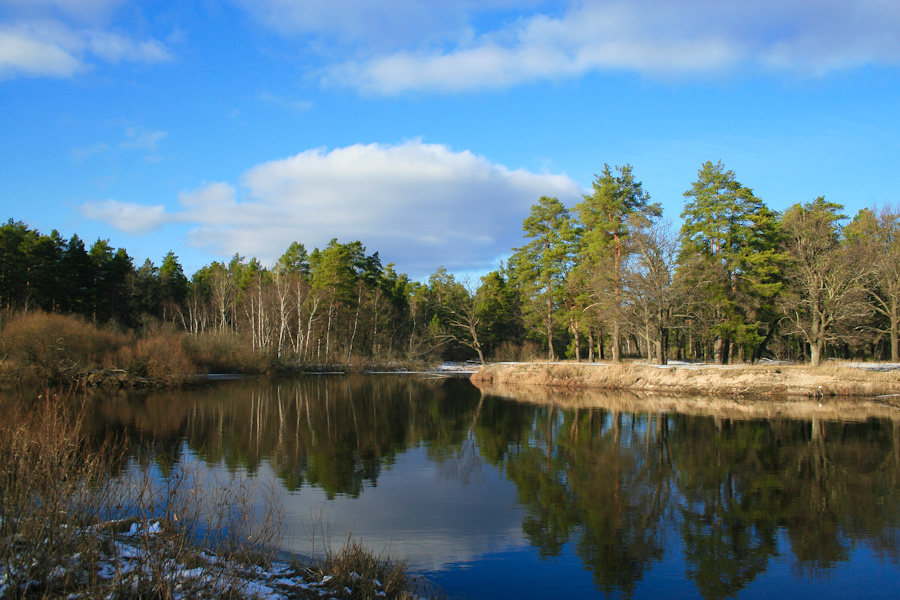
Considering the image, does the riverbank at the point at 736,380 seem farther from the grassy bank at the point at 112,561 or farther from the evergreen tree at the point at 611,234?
the grassy bank at the point at 112,561

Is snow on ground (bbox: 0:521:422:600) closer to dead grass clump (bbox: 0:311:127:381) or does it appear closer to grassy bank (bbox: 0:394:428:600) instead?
grassy bank (bbox: 0:394:428:600)

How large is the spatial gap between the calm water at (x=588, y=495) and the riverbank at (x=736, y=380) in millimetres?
8764

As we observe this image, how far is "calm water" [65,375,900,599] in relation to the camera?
7.60 m

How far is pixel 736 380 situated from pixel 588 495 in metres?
23.2

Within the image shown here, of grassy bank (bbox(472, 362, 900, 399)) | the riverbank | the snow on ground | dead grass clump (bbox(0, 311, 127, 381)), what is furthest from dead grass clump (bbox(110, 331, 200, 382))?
the snow on ground

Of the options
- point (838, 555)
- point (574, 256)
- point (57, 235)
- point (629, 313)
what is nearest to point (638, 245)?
point (629, 313)

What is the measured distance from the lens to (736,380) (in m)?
30.2

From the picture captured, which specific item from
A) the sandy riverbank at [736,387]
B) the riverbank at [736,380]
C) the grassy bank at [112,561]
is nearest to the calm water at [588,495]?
the grassy bank at [112,561]

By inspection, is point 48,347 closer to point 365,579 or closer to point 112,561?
point 112,561

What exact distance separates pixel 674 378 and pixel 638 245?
8.68 meters

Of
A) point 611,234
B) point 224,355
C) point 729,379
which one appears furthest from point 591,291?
point 224,355

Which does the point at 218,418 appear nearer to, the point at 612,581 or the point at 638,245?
the point at 612,581

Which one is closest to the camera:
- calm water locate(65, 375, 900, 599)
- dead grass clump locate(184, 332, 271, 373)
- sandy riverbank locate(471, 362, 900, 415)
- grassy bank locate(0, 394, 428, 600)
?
grassy bank locate(0, 394, 428, 600)

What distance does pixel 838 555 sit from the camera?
8148 millimetres
